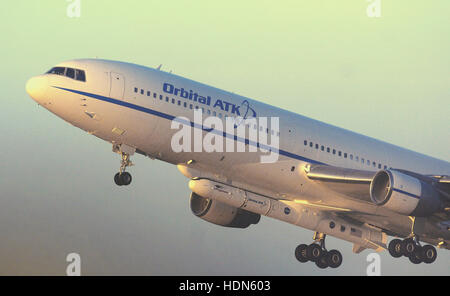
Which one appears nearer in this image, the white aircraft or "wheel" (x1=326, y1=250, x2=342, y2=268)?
the white aircraft

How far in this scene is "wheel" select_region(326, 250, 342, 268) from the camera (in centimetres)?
6012

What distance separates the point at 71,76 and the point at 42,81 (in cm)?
142

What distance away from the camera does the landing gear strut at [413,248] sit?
5462cm

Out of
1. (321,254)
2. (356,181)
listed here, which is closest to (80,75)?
(356,181)

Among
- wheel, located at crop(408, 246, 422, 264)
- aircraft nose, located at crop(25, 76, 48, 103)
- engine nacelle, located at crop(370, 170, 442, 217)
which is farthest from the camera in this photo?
wheel, located at crop(408, 246, 422, 264)

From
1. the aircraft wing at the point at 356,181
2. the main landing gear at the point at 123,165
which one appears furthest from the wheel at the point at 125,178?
the aircraft wing at the point at 356,181

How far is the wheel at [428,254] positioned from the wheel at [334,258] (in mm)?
6352

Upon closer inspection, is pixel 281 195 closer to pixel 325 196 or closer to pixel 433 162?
pixel 325 196

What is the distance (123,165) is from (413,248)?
15.3m

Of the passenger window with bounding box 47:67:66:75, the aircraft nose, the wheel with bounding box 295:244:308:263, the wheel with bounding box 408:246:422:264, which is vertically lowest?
the wheel with bounding box 408:246:422:264

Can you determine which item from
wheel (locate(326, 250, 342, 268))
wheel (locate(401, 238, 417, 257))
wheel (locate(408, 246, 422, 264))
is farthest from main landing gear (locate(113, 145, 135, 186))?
wheel (locate(408, 246, 422, 264))

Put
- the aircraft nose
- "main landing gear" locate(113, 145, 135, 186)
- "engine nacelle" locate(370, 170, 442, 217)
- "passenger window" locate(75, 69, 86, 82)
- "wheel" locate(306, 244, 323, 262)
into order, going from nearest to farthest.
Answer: the aircraft nose → "passenger window" locate(75, 69, 86, 82) → "main landing gear" locate(113, 145, 135, 186) → "engine nacelle" locate(370, 170, 442, 217) → "wheel" locate(306, 244, 323, 262)

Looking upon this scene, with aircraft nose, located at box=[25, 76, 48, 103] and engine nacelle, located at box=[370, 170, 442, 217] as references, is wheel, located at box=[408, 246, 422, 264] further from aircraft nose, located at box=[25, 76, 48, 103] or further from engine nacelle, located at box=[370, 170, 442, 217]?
aircraft nose, located at box=[25, 76, 48, 103]
